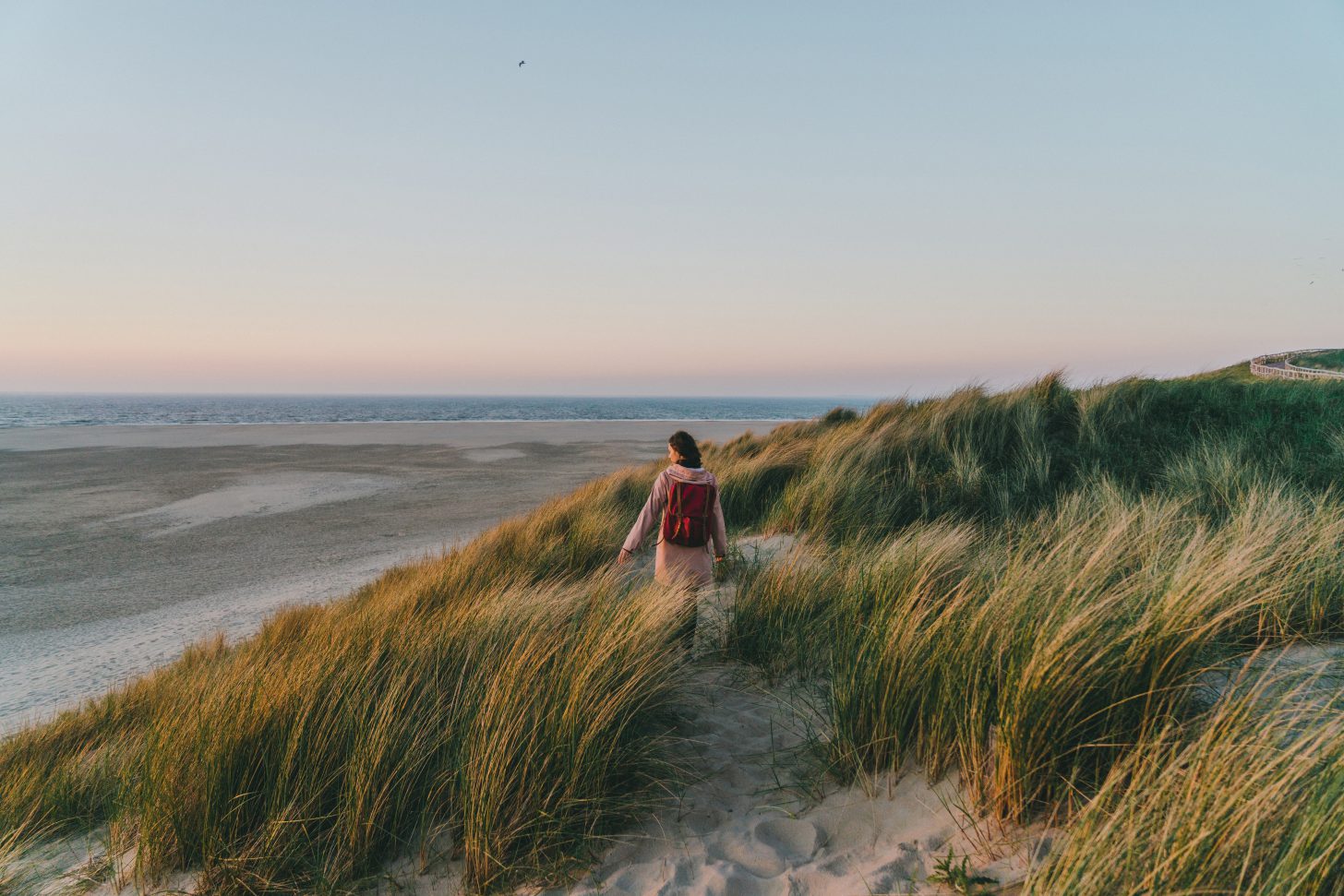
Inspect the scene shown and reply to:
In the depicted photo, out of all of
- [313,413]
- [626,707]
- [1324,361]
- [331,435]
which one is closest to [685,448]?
Answer: [626,707]

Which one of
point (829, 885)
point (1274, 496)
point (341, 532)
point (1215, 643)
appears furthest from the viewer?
point (341, 532)

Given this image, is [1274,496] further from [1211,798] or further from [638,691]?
[638,691]

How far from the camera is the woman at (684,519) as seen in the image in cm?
477

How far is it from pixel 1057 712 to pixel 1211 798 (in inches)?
21.2

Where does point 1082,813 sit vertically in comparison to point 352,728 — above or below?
above

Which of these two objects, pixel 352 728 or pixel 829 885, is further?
pixel 352 728

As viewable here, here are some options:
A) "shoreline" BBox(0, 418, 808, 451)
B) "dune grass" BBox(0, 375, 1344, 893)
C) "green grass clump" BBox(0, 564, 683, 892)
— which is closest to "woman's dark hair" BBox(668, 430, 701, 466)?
"dune grass" BBox(0, 375, 1344, 893)

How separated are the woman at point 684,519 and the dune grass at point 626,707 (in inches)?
16.8

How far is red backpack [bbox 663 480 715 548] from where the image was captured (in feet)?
15.6

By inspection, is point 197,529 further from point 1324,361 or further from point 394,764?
point 1324,361

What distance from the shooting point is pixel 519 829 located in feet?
8.51

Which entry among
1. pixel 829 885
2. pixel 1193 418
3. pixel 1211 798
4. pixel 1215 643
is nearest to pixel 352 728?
pixel 829 885

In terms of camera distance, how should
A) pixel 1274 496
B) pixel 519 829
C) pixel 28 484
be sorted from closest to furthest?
pixel 519 829 < pixel 1274 496 < pixel 28 484

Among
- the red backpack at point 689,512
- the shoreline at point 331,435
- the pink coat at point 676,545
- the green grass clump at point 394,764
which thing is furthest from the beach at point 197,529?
the red backpack at point 689,512
